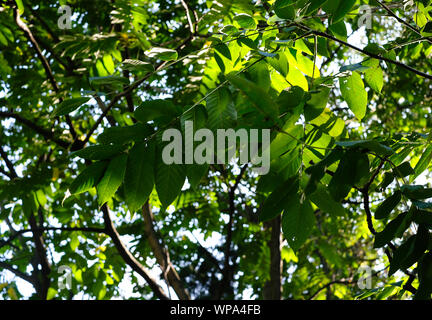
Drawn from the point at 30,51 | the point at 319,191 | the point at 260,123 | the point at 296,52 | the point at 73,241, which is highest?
the point at 30,51

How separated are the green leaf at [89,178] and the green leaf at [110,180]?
0.06 feet

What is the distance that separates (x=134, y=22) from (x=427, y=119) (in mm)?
3964

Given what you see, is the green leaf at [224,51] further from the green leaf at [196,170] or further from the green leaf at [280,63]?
the green leaf at [196,170]

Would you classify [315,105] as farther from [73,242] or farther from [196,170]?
[73,242]

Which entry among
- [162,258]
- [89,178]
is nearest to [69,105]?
[89,178]

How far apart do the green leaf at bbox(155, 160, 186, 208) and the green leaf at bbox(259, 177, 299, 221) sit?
0.23 meters

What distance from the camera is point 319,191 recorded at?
130 centimetres

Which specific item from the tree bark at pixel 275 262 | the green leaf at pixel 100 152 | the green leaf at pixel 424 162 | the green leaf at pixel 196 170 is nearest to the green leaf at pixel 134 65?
the green leaf at pixel 100 152

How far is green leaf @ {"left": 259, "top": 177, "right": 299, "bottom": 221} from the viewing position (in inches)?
47.4

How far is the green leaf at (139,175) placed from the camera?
49.7 inches

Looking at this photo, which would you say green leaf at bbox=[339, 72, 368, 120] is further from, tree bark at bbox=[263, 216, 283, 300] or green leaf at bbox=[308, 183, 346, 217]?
tree bark at bbox=[263, 216, 283, 300]

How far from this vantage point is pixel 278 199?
4.00 feet
